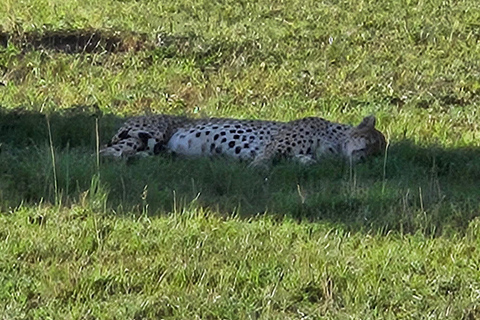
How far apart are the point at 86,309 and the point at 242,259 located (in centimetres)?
109

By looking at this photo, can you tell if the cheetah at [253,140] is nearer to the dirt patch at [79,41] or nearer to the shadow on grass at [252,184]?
the shadow on grass at [252,184]

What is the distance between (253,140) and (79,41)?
5.25 m

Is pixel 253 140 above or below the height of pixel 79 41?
below

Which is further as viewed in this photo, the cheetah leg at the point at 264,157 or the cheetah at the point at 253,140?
the cheetah at the point at 253,140

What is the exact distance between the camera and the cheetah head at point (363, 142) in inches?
348

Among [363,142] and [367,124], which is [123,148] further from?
[367,124]

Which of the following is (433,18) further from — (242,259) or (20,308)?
(20,308)

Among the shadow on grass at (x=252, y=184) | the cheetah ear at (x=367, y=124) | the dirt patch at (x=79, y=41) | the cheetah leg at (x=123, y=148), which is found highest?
the dirt patch at (x=79, y=41)

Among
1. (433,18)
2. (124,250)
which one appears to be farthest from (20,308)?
(433,18)

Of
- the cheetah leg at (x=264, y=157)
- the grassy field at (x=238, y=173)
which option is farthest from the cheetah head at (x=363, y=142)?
the cheetah leg at (x=264, y=157)

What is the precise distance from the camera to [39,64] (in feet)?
40.1

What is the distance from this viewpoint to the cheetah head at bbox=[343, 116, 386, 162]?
29.0 ft

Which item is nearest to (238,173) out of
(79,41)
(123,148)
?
(123,148)

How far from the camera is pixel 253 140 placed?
9.09 m
